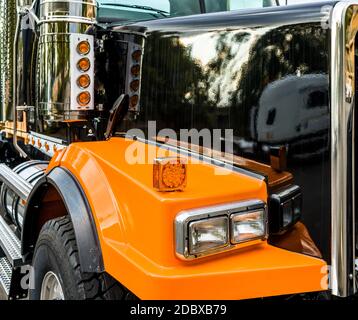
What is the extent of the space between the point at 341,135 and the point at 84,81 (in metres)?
1.50

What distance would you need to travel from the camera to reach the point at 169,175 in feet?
6.23

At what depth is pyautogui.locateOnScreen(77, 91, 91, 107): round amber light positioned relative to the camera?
282 cm

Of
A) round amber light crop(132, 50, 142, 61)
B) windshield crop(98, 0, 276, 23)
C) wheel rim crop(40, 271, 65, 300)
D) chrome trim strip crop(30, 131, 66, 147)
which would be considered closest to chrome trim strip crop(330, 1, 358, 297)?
round amber light crop(132, 50, 142, 61)

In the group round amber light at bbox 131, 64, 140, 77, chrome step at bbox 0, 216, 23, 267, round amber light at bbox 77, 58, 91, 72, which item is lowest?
chrome step at bbox 0, 216, 23, 267

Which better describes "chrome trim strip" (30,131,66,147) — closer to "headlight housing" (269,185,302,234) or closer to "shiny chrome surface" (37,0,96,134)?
"shiny chrome surface" (37,0,96,134)

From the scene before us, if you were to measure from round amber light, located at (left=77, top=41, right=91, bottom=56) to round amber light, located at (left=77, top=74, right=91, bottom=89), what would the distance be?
127 mm

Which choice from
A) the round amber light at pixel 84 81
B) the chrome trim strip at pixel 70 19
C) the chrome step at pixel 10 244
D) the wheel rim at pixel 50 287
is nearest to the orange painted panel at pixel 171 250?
the wheel rim at pixel 50 287

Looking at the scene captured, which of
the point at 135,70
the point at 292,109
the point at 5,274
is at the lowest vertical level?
the point at 5,274

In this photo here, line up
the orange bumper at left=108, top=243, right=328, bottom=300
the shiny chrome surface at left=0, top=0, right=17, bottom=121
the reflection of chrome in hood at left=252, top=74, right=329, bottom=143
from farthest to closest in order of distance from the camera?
the shiny chrome surface at left=0, top=0, right=17, bottom=121 < the reflection of chrome in hood at left=252, top=74, right=329, bottom=143 < the orange bumper at left=108, top=243, right=328, bottom=300

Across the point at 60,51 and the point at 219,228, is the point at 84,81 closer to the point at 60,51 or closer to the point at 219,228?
the point at 60,51

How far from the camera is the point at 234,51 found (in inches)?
89.5

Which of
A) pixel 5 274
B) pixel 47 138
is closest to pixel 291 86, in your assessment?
pixel 47 138

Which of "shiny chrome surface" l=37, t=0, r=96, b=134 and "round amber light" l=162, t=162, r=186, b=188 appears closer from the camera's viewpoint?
"round amber light" l=162, t=162, r=186, b=188

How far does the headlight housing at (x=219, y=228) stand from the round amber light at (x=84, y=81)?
1.29m
